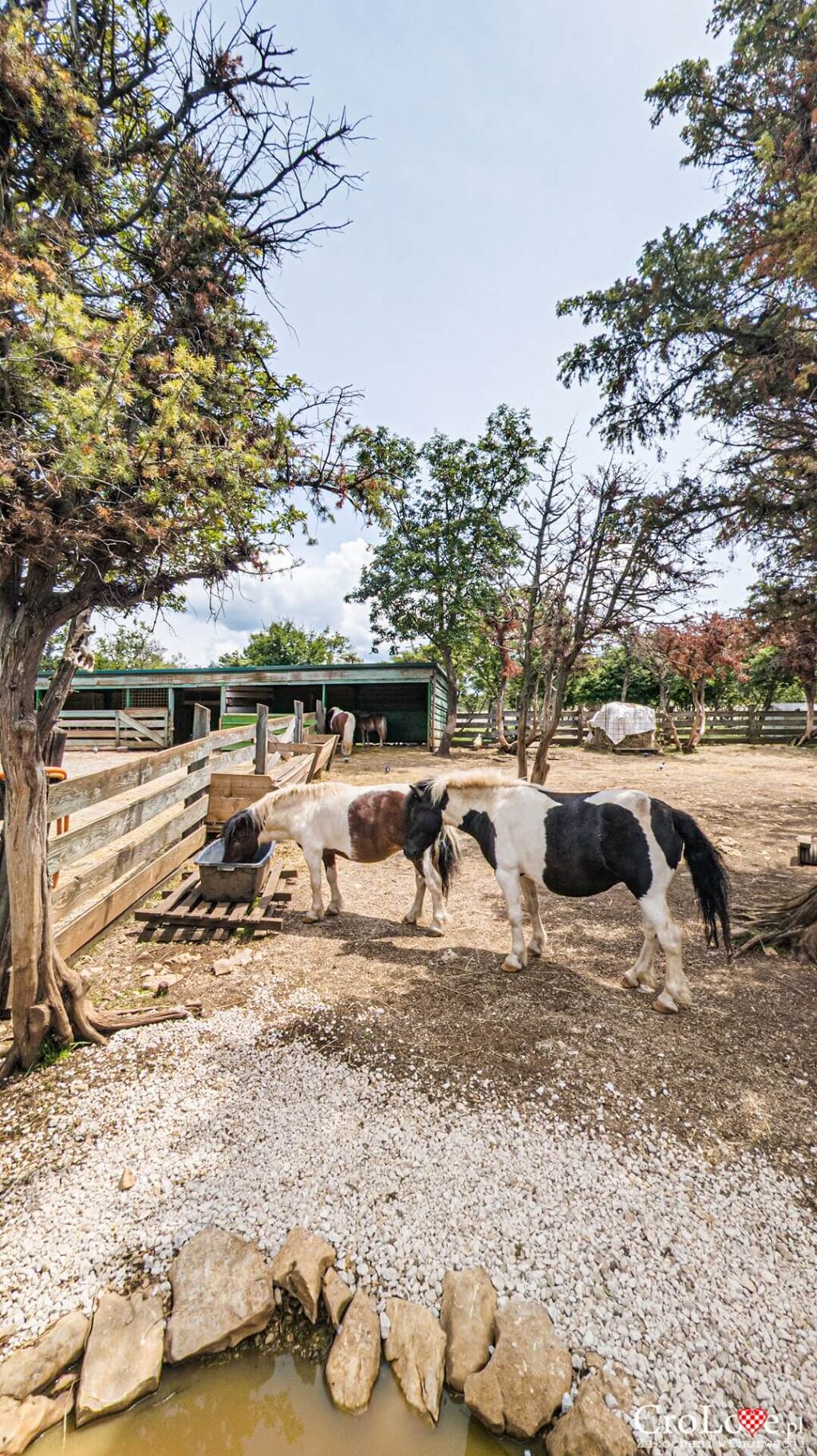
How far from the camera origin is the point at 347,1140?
240 centimetres

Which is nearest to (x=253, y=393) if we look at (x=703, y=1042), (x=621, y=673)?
(x=703, y=1042)

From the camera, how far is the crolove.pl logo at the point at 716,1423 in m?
1.45

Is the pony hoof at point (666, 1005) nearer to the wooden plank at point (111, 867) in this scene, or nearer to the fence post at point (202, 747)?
the wooden plank at point (111, 867)

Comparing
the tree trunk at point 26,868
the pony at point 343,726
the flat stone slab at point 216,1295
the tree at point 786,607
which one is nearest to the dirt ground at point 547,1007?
the tree trunk at point 26,868

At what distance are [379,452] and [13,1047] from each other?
4094 mm

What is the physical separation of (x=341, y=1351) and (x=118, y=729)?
18.0 m

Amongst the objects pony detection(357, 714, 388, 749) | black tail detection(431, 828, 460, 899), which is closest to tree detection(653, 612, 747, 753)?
pony detection(357, 714, 388, 749)

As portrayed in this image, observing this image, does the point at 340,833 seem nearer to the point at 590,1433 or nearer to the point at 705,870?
the point at 705,870

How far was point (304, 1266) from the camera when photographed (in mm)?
1837

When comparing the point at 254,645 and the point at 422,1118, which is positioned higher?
the point at 254,645

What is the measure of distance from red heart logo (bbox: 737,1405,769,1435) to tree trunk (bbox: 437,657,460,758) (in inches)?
588

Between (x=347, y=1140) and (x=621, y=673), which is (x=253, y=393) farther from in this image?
(x=621, y=673)

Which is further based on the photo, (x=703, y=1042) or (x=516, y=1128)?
(x=703, y=1042)

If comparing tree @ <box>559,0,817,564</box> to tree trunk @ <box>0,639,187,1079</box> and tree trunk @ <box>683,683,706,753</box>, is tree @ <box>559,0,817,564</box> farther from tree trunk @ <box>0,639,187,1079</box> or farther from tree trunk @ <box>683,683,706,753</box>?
tree trunk @ <box>683,683,706,753</box>
